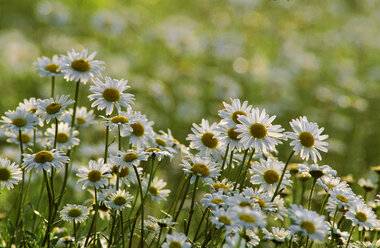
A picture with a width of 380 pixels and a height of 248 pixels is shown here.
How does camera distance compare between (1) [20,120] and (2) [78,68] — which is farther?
(2) [78,68]

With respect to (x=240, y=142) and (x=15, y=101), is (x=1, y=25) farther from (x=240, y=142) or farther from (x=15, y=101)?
(x=240, y=142)

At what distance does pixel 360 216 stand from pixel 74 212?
1.89 m

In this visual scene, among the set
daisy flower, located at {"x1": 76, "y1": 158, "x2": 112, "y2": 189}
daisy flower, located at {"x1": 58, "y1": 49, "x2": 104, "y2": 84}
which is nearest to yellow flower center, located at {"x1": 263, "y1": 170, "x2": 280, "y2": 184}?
daisy flower, located at {"x1": 76, "y1": 158, "x2": 112, "y2": 189}

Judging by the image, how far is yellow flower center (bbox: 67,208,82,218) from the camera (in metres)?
2.79

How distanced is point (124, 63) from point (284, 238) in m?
6.95

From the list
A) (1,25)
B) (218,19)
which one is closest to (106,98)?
(218,19)

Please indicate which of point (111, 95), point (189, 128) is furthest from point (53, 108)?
point (189, 128)

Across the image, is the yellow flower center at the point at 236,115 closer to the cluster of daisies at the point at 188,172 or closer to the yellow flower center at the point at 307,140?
the cluster of daisies at the point at 188,172

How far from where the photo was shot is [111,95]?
2.85m

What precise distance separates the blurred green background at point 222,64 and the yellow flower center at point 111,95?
4.48 meters

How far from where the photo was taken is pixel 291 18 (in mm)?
12055

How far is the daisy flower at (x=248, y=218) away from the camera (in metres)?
1.97

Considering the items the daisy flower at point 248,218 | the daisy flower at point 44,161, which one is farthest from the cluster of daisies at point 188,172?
the daisy flower at point 248,218

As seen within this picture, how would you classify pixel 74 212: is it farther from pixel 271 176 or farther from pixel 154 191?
pixel 271 176
